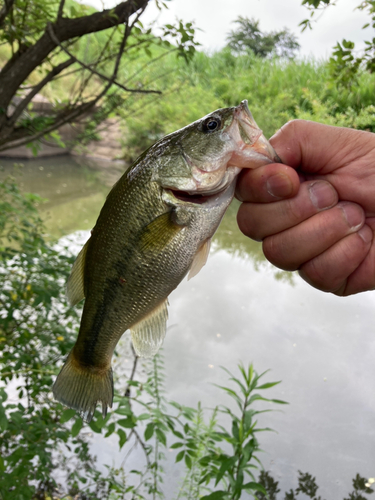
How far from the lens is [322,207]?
3.99 feet

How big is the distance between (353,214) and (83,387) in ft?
3.33

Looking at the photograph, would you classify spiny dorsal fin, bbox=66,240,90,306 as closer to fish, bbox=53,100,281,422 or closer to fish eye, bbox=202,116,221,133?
fish, bbox=53,100,281,422

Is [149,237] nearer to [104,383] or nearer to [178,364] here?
[104,383]

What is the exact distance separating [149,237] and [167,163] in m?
0.22

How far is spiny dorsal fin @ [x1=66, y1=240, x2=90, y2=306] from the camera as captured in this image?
1249 mm

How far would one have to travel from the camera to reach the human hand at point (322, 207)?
3.97ft

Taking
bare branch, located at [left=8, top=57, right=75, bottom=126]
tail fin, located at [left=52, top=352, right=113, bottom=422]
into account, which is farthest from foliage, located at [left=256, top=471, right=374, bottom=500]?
bare branch, located at [left=8, top=57, right=75, bottom=126]

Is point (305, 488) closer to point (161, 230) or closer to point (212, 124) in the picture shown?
point (161, 230)

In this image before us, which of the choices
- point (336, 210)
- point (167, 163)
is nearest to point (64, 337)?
point (167, 163)

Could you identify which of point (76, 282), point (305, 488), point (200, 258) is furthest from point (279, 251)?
point (305, 488)

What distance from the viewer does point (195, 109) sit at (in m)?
10.2

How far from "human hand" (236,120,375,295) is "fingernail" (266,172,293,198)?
0.05 feet

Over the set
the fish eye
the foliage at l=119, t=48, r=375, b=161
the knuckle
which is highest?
the foliage at l=119, t=48, r=375, b=161

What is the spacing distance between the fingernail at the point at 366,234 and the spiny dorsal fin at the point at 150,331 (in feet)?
2.12
